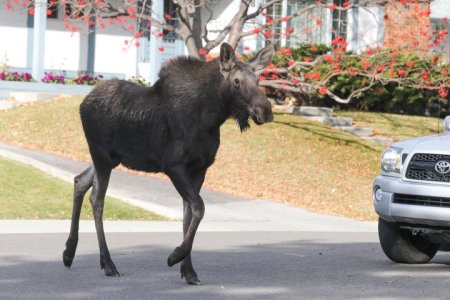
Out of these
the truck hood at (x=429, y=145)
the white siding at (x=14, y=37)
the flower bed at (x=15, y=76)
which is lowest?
the truck hood at (x=429, y=145)

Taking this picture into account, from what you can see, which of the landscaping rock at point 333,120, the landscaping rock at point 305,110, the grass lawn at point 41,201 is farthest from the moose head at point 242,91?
the landscaping rock at point 305,110

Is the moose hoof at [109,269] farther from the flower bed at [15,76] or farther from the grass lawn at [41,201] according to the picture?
the flower bed at [15,76]

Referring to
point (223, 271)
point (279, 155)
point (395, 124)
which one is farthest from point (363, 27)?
point (223, 271)

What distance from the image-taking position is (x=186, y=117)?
970 cm

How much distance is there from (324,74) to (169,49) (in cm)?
797

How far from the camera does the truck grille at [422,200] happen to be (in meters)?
10.8

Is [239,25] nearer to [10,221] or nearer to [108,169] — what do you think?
[10,221]

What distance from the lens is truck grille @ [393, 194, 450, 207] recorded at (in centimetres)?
1078

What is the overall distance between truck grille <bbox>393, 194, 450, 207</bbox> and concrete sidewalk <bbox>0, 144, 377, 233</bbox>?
16.8ft

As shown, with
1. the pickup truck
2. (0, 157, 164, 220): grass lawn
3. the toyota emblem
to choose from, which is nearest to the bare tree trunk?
(0, 157, 164, 220): grass lawn

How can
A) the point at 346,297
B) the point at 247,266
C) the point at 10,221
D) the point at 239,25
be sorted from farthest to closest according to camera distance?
the point at 239,25 < the point at 10,221 < the point at 247,266 < the point at 346,297

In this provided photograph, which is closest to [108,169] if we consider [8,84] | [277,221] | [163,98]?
[163,98]

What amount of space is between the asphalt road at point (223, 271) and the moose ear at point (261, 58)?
1913 mm

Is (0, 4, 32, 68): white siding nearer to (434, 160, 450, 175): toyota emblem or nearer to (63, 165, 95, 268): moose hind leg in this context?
(63, 165, 95, 268): moose hind leg
